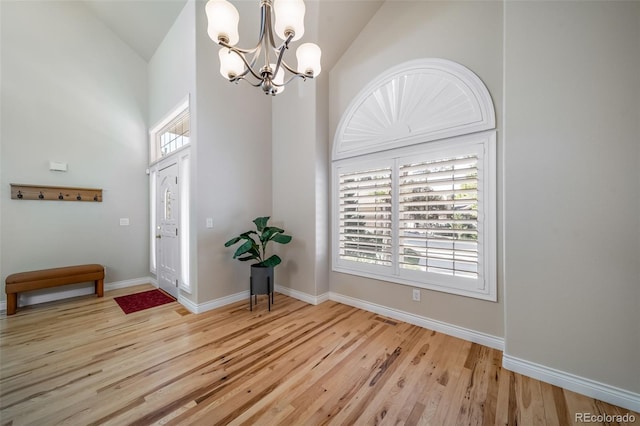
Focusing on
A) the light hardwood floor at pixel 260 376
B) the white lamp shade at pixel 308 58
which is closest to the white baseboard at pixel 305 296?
the light hardwood floor at pixel 260 376

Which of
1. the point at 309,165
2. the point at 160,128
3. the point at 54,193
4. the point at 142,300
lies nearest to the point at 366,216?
the point at 309,165

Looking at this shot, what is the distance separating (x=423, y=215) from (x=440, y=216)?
0.18m

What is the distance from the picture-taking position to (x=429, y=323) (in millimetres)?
2596

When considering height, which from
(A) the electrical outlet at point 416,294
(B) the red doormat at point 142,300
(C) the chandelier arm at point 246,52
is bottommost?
(B) the red doormat at point 142,300

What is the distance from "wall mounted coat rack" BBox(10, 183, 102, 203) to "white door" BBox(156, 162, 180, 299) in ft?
3.07

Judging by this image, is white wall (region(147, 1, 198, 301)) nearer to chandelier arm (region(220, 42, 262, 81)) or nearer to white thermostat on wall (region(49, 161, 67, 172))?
white thermostat on wall (region(49, 161, 67, 172))

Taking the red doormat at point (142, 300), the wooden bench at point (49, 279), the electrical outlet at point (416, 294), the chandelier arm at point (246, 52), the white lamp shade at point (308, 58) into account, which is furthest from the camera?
the red doormat at point (142, 300)

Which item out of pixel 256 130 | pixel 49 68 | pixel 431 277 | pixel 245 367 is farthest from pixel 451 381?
pixel 49 68

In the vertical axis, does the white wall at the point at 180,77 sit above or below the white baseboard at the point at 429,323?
above

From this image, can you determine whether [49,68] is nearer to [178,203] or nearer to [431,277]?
[178,203]

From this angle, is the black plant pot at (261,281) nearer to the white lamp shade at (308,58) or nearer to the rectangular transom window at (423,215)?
the rectangular transom window at (423,215)

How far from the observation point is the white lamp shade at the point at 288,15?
1495 mm

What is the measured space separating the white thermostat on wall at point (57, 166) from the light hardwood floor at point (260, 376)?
2161mm

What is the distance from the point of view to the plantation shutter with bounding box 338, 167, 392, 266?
2.91m
